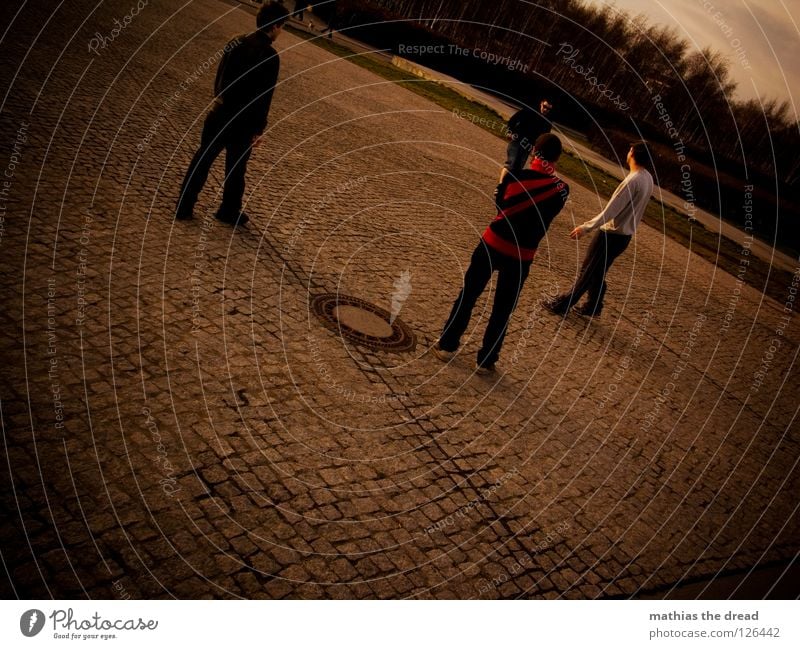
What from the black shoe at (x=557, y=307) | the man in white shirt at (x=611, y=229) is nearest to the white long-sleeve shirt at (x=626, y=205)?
the man in white shirt at (x=611, y=229)

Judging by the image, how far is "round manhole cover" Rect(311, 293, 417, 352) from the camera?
17.3 ft

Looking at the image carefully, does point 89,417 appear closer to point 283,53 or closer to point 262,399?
point 262,399

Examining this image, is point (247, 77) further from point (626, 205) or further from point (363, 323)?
point (626, 205)

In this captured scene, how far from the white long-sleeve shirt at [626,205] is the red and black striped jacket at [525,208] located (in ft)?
6.30

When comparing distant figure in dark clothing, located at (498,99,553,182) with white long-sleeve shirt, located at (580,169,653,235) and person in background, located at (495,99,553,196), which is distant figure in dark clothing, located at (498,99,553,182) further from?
→ white long-sleeve shirt, located at (580,169,653,235)

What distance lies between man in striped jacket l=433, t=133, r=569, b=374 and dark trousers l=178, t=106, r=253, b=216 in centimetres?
284

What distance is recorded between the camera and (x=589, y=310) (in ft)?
25.6

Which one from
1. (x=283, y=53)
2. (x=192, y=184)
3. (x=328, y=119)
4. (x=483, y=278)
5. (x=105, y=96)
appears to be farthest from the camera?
(x=283, y=53)

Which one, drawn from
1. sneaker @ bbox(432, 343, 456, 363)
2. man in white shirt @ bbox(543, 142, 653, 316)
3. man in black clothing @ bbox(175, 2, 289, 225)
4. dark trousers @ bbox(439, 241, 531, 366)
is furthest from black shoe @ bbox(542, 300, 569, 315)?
man in black clothing @ bbox(175, 2, 289, 225)

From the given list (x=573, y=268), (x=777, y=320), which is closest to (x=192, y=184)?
(x=573, y=268)

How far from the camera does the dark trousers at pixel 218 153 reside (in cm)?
583

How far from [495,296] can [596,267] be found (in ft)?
8.80

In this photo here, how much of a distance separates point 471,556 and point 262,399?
5.99 ft

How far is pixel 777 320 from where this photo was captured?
1256 centimetres
